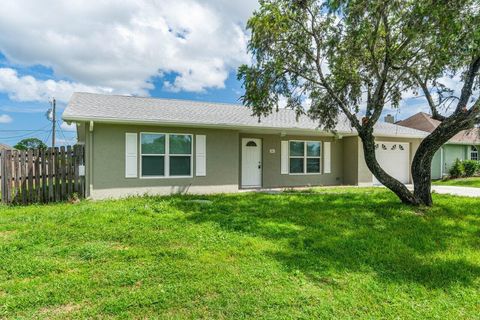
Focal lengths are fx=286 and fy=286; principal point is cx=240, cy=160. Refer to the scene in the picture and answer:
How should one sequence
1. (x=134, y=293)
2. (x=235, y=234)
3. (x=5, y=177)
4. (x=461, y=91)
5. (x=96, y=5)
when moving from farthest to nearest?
(x=96, y=5) → (x=5, y=177) → (x=461, y=91) → (x=235, y=234) → (x=134, y=293)

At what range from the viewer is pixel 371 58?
8.20m

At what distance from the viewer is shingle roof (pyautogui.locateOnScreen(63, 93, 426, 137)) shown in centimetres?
914

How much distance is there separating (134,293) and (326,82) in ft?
24.8

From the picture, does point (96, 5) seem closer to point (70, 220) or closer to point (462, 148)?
point (70, 220)

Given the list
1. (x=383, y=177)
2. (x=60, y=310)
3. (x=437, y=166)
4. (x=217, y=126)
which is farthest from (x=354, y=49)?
(x=437, y=166)

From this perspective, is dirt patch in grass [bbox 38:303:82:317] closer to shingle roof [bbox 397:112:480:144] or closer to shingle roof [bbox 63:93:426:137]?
shingle roof [bbox 63:93:426:137]

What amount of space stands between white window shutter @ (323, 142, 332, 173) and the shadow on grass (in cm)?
456

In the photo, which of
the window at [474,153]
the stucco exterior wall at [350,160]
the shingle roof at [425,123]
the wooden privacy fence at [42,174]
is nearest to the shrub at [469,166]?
the shingle roof at [425,123]

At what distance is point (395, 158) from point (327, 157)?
394cm

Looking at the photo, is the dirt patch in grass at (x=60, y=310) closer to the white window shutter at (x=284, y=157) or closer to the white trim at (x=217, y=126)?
the white trim at (x=217, y=126)

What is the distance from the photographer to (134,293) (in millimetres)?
3225

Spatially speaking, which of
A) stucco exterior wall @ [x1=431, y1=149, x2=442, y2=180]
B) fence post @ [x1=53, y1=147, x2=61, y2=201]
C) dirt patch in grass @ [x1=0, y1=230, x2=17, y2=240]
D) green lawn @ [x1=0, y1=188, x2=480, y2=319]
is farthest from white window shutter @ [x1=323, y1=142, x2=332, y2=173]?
dirt patch in grass @ [x1=0, y1=230, x2=17, y2=240]

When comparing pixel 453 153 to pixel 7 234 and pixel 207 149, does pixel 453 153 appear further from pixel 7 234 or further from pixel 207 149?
pixel 7 234

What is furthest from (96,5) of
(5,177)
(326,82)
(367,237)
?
(367,237)
